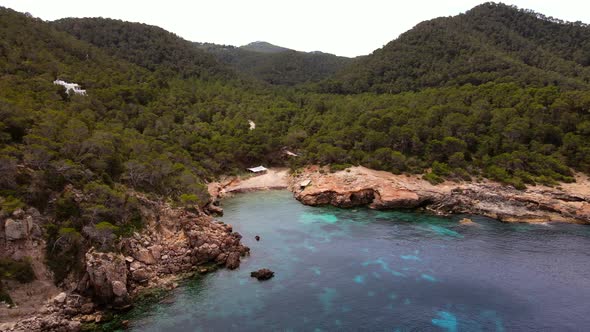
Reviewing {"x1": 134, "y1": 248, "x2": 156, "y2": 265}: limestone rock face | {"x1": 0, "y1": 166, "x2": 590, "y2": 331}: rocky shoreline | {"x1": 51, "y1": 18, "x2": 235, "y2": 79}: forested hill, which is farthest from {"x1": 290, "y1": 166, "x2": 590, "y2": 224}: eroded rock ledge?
{"x1": 51, "y1": 18, "x2": 235, "y2": 79}: forested hill

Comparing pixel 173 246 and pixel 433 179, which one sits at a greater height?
pixel 433 179

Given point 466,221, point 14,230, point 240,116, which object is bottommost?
point 466,221

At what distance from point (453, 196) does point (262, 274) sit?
36970 millimetres

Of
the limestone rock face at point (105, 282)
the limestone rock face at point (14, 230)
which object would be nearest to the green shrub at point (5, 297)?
the limestone rock face at point (14, 230)

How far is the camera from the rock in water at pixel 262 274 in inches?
1494

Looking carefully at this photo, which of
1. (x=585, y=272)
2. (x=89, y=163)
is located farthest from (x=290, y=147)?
(x=585, y=272)

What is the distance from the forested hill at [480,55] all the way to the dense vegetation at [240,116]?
0.58 metres

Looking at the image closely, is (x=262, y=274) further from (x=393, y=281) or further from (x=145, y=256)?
(x=393, y=281)

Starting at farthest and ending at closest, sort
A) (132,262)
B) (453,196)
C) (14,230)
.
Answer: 1. (453,196)
2. (132,262)
3. (14,230)

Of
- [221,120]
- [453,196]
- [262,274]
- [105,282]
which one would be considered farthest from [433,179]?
[221,120]

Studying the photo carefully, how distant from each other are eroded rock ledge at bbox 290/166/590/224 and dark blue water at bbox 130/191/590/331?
3550mm

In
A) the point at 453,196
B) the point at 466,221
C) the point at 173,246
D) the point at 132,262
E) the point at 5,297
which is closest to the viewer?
the point at 5,297

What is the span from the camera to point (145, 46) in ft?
430

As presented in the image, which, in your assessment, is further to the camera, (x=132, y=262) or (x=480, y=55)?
(x=480, y=55)
